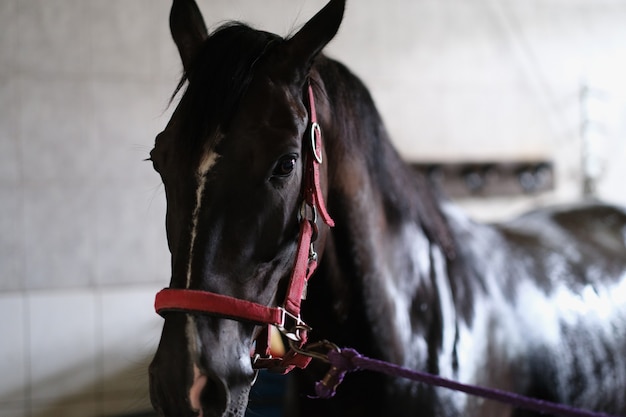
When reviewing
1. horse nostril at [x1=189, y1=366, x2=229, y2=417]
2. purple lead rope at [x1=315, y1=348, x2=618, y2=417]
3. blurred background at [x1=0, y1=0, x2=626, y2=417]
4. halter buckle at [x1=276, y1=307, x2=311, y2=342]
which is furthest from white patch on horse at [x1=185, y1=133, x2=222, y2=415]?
blurred background at [x1=0, y1=0, x2=626, y2=417]

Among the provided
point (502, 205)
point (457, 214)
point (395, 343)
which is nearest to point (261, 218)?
point (395, 343)

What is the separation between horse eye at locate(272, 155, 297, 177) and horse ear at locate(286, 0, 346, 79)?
0.14 meters

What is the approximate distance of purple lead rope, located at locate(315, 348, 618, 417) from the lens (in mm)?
714

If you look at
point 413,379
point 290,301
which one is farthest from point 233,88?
point 413,379

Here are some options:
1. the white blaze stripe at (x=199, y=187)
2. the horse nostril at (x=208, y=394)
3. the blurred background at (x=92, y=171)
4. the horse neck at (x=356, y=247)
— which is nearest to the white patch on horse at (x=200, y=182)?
the white blaze stripe at (x=199, y=187)

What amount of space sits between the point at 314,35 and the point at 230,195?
0.88 ft

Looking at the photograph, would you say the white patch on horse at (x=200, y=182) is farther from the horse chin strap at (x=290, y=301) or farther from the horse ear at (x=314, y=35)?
the horse ear at (x=314, y=35)

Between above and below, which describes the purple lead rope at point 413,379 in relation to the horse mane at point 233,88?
below

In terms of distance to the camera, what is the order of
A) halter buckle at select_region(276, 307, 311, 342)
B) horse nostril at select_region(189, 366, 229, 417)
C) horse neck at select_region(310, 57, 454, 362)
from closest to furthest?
horse nostril at select_region(189, 366, 229, 417) < halter buckle at select_region(276, 307, 311, 342) < horse neck at select_region(310, 57, 454, 362)

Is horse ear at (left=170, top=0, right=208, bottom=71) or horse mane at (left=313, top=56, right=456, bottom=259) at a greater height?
horse ear at (left=170, top=0, right=208, bottom=71)

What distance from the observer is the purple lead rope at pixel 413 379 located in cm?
71

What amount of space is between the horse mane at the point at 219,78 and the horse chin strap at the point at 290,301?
0.11 meters

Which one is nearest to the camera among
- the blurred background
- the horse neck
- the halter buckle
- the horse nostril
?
the horse nostril

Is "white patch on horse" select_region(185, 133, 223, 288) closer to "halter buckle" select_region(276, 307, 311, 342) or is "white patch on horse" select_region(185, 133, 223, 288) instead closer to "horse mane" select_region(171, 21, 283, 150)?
"horse mane" select_region(171, 21, 283, 150)
